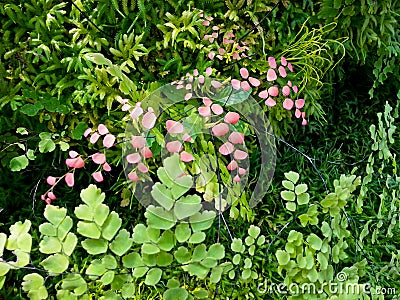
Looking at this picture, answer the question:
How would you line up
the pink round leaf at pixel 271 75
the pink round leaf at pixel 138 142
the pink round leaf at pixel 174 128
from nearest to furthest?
the pink round leaf at pixel 174 128 < the pink round leaf at pixel 138 142 < the pink round leaf at pixel 271 75

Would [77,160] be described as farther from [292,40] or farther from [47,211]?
[292,40]

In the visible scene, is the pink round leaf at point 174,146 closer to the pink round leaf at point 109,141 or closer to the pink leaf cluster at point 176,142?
the pink leaf cluster at point 176,142

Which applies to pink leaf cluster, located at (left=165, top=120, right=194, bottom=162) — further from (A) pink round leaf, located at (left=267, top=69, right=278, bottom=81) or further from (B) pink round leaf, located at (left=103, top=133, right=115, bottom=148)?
(A) pink round leaf, located at (left=267, top=69, right=278, bottom=81)

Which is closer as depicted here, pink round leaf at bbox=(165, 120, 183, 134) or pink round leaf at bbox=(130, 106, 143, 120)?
pink round leaf at bbox=(165, 120, 183, 134)

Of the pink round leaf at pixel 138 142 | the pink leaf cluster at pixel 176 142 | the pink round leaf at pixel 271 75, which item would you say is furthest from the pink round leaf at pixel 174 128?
the pink round leaf at pixel 271 75

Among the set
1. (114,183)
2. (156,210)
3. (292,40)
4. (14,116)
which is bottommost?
(114,183)

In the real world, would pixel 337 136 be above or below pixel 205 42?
below

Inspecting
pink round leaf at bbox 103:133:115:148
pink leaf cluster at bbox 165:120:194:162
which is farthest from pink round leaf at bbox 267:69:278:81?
pink round leaf at bbox 103:133:115:148

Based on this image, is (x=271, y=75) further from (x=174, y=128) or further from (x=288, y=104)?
(x=174, y=128)

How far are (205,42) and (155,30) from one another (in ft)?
0.59

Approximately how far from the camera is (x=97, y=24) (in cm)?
160

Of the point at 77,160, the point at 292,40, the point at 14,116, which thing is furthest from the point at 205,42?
the point at 14,116

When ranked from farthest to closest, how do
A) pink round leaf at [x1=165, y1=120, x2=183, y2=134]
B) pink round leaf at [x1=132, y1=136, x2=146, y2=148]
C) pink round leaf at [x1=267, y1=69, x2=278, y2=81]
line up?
1. pink round leaf at [x1=267, y1=69, x2=278, y2=81]
2. pink round leaf at [x1=132, y1=136, x2=146, y2=148]
3. pink round leaf at [x1=165, y1=120, x2=183, y2=134]

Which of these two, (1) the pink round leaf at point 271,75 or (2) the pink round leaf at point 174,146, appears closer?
(2) the pink round leaf at point 174,146
